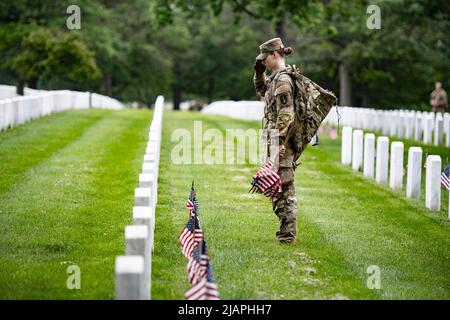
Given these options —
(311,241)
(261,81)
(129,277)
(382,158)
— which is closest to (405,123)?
(382,158)

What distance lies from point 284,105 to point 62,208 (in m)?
3.78

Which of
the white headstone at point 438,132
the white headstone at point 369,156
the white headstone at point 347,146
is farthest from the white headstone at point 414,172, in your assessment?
the white headstone at point 438,132

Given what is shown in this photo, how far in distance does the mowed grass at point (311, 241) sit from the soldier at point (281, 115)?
385mm

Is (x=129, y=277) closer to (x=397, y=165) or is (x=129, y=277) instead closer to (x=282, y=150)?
(x=282, y=150)

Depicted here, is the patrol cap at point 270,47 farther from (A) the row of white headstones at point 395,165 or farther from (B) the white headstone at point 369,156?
(B) the white headstone at point 369,156

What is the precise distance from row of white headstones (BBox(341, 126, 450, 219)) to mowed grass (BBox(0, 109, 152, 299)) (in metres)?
4.39

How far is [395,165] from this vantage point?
49.5ft

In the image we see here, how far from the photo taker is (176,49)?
7088 cm

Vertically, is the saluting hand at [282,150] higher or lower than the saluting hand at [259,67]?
lower

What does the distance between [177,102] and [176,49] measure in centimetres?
888

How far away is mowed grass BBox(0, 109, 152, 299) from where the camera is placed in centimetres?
788

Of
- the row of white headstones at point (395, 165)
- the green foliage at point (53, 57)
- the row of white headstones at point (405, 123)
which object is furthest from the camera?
the green foliage at point (53, 57)

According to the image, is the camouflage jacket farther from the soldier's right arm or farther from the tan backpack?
the soldier's right arm

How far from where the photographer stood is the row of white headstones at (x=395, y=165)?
1295cm
